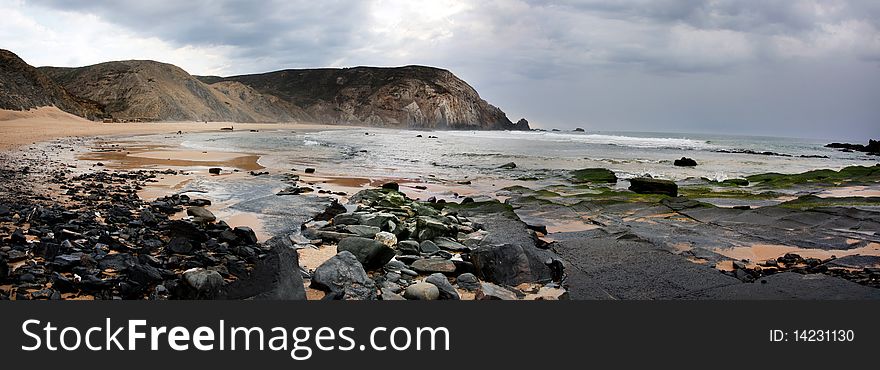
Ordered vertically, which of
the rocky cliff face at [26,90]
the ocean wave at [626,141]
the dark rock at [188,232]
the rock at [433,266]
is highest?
the rocky cliff face at [26,90]

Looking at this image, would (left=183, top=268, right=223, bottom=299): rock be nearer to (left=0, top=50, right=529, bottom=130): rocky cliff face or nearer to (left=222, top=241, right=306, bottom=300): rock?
(left=222, top=241, right=306, bottom=300): rock

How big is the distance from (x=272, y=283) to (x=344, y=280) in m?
0.73

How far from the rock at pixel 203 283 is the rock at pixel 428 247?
2.44 m

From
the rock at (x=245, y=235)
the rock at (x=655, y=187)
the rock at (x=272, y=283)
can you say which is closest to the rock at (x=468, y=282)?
the rock at (x=272, y=283)

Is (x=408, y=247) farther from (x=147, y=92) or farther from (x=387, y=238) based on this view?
(x=147, y=92)

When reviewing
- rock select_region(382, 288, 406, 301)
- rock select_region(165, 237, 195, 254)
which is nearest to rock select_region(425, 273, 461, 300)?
rock select_region(382, 288, 406, 301)

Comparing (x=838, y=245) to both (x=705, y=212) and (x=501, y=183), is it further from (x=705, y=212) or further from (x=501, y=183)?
(x=501, y=183)

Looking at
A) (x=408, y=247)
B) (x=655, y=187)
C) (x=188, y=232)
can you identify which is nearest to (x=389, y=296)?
(x=408, y=247)

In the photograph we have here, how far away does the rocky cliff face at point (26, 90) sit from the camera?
152ft

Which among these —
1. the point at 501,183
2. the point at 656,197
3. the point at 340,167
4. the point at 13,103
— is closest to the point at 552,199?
the point at 656,197

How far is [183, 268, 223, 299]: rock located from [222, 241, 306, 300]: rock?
0.08 meters

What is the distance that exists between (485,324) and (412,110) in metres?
136

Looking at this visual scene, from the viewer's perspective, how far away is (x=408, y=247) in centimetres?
565

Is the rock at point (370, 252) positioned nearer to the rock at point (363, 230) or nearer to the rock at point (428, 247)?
the rock at point (428, 247)
